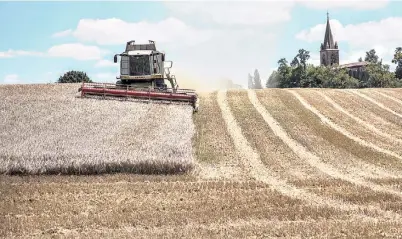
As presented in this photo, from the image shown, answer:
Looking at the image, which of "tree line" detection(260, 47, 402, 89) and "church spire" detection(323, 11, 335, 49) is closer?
"tree line" detection(260, 47, 402, 89)

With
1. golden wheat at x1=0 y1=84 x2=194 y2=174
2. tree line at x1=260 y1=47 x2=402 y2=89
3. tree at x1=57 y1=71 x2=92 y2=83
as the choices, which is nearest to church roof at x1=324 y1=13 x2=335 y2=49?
tree line at x1=260 y1=47 x2=402 y2=89

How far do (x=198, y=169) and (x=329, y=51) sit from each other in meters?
165

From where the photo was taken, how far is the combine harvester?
35.1m

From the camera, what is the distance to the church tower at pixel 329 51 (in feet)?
586

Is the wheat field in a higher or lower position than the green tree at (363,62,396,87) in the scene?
lower

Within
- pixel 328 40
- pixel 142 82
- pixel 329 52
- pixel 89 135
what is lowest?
pixel 89 135

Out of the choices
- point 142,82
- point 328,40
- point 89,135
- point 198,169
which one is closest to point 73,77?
point 142,82

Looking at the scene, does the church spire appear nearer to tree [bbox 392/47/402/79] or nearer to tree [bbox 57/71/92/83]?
tree [bbox 392/47/402/79]

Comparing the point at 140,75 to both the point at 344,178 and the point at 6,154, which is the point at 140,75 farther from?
the point at 344,178

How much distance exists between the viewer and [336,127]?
31188 mm

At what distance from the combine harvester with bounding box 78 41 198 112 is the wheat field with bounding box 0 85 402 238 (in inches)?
63.3

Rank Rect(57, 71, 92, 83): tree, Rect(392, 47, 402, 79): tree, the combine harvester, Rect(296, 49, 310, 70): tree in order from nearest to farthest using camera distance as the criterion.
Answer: the combine harvester → Rect(57, 71, 92, 83): tree → Rect(392, 47, 402, 79): tree → Rect(296, 49, 310, 70): tree

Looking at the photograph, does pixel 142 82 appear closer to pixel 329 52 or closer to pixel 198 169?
pixel 198 169

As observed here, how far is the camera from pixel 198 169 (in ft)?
69.7
